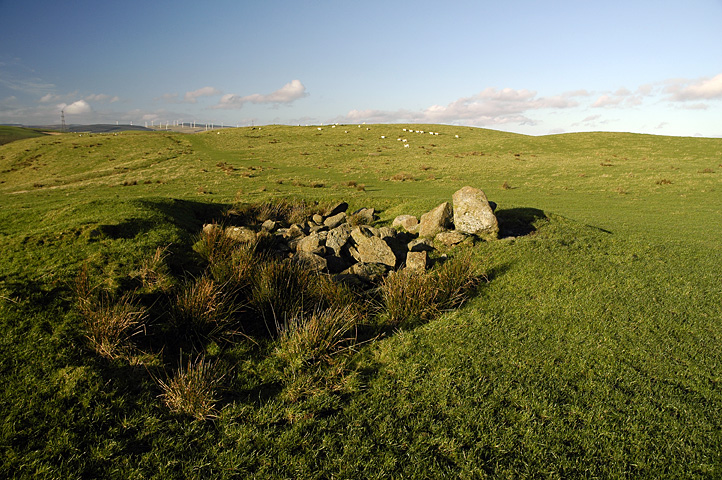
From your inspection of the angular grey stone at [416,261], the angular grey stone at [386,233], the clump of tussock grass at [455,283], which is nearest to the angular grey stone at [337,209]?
the angular grey stone at [386,233]

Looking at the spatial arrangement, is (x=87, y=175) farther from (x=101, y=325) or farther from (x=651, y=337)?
(x=651, y=337)

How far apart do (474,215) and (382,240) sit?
3980 millimetres

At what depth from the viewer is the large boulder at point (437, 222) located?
14500 mm

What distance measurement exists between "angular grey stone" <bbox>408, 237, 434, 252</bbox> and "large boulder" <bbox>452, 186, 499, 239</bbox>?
1.33 metres

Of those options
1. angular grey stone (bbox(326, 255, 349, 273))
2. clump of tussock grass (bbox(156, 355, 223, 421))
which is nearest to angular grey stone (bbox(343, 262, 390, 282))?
angular grey stone (bbox(326, 255, 349, 273))

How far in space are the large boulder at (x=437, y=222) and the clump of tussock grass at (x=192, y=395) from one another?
10.4m

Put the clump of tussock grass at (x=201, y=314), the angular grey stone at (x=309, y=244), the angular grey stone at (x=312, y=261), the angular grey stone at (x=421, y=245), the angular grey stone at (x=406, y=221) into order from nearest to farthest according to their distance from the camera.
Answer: the clump of tussock grass at (x=201, y=314), the angular grey stone at (x=312, y=261), the angular grey stone at (x=309, y=244), the angular grey stone at (x=421, y=245), the angular grey stone at (x=406, y=221)

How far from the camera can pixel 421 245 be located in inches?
536

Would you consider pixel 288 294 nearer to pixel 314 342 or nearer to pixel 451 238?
pixel 314 342

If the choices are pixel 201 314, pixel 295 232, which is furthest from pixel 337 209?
pixel 201 314

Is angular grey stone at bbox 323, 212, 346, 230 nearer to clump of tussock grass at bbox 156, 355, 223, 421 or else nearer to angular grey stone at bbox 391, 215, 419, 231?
angular grey stone at bbox 391, 215, 419, 231

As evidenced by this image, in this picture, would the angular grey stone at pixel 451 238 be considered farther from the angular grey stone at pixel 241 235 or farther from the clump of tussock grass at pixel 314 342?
the clump of tussock grass at pixel 314 342

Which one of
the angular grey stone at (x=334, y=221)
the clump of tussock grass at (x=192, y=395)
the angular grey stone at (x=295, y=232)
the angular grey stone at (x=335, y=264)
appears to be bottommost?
the clump of tussock grass at (x=192, y=395)

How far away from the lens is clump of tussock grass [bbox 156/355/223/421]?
5.29 metres
